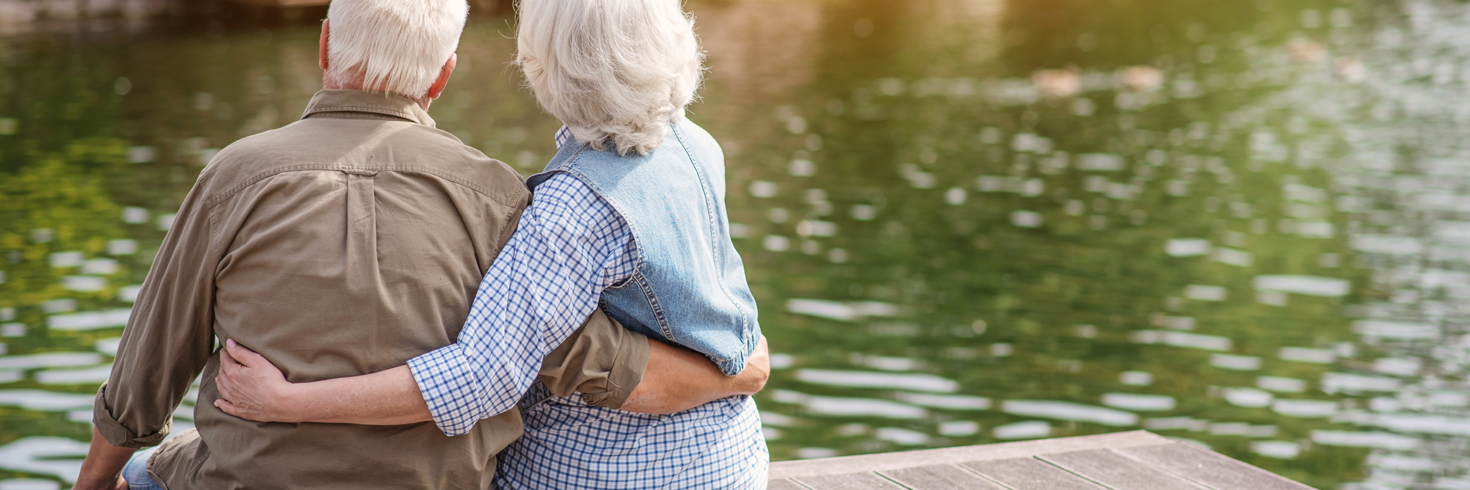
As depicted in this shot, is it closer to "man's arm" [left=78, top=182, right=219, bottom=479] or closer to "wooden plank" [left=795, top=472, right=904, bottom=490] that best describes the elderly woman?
"man's arm" [left=78, top=182, right=219, bottom=479]

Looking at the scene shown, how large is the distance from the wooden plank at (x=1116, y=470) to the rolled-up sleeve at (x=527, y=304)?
1809mm

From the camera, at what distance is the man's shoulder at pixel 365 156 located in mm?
1873

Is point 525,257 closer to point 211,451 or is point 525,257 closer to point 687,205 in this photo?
point 687,205

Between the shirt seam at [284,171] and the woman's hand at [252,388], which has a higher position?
the shirt seam at [284,171]

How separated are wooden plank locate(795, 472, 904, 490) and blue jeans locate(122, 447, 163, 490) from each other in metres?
1.56

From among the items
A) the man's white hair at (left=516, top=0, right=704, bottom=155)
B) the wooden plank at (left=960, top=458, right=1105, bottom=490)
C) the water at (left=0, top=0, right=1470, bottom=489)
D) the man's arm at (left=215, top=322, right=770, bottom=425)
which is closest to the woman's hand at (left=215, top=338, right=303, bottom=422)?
the man's arm at (left=215, top=322, right=770, bottom=425)

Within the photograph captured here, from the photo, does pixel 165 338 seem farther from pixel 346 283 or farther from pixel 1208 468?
pixel 1208 468

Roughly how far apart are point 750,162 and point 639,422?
8471 millimetres

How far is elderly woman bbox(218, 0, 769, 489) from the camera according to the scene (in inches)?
74.1

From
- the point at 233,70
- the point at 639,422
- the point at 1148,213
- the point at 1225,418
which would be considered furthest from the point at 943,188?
the point at 233,70

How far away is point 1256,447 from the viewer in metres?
5.19

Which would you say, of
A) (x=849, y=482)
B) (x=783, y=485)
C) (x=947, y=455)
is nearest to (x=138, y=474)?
(x=783, y=485)

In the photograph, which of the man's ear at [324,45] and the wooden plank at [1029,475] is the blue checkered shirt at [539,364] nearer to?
the man's ear at [324,45]

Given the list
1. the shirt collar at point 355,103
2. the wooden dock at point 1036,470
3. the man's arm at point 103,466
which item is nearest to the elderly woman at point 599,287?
the shirt collar at point 355,103
